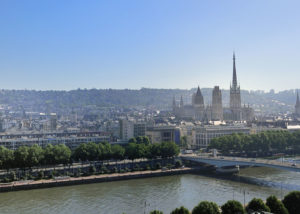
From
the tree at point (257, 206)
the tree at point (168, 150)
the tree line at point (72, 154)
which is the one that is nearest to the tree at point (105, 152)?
the tree line at point (72, 154)

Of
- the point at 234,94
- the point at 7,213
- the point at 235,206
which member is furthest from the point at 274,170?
the point at 234,94

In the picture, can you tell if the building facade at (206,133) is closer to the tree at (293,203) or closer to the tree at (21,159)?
the tree at (21,159)

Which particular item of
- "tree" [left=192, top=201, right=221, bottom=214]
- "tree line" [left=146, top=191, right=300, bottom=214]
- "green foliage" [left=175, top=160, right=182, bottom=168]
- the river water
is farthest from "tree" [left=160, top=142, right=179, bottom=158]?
"tree" [left=192, top=201, right=221, bottom=214]

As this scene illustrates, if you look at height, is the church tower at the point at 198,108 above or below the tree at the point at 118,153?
above

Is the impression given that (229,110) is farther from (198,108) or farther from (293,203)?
(293,203)

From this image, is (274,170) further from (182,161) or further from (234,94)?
(234,94)
